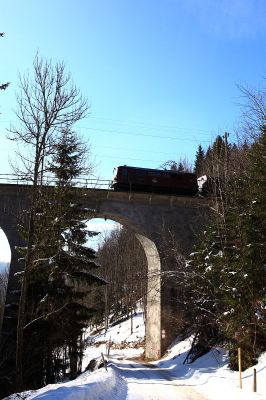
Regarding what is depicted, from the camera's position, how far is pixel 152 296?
29891 mm

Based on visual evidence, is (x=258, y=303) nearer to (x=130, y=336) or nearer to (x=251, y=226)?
(x=251, y=226)

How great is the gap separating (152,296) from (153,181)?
8.00m

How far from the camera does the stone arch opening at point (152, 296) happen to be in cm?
2838

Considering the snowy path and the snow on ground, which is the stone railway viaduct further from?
the snowy path

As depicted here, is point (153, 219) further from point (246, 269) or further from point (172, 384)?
point (172, 384)

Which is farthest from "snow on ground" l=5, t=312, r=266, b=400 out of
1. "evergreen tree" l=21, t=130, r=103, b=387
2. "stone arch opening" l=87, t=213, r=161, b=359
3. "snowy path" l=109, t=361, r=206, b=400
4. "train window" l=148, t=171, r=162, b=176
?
"train window" l=148, t=171, r=162, b=176

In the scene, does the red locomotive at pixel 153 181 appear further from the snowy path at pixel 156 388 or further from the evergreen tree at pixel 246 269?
the snowy path at pixel 156 388

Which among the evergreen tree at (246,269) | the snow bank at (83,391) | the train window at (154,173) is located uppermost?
the train window at (154,173)

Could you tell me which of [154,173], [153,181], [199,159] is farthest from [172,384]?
[199,159]

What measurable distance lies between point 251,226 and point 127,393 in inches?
291

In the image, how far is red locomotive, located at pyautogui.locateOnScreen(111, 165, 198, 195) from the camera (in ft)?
100

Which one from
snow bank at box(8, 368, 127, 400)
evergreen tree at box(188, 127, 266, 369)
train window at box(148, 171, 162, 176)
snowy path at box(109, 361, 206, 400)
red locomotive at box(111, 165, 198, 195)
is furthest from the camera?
train window at box(148, 171, 162, 176)

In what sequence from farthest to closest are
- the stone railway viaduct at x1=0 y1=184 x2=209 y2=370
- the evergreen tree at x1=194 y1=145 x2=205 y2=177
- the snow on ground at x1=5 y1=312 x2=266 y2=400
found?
the evergreen tree at x1=194 y1=145 x2=205 y2=177 → the stone railway viaduct at x1=0 y1=184 x2=209 y2=370 → the snow on ground at x1=5 y1=312 x2=266 y2=400

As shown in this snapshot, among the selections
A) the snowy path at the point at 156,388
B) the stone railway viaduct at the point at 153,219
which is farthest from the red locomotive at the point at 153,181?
the snowy path at the point at 156,388
